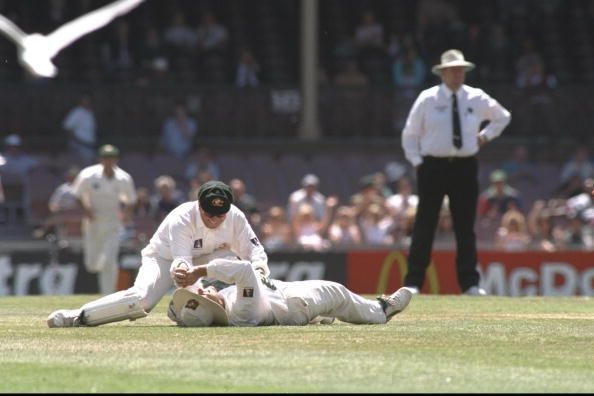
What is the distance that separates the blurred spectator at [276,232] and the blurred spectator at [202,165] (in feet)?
7.28

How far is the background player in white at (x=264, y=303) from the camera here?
11695 millimetres

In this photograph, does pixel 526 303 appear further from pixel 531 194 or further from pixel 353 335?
pixel 531 194

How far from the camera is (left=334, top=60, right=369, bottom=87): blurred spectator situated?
2811cm

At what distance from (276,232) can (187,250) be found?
11.0 meters

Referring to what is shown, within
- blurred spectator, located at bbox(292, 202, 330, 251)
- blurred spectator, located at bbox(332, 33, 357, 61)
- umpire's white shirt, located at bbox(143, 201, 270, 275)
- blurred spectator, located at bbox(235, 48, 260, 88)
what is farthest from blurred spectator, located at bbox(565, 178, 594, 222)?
umpire's white shirt, located at bbox(143, 201, 270, 275)

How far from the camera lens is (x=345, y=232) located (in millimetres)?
23000

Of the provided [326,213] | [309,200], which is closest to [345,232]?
[326,213]

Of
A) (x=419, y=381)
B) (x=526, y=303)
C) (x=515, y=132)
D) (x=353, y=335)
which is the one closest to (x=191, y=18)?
(x=515, y=132)

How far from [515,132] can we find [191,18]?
6.04m

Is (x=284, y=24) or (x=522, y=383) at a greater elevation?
(x=284, y=24)

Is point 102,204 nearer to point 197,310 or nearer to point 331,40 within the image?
point 331,40

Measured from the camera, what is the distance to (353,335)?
1135 centimetres

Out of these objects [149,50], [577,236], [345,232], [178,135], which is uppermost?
[149,50]

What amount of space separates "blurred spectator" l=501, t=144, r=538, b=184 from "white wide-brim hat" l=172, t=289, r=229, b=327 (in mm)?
14717
